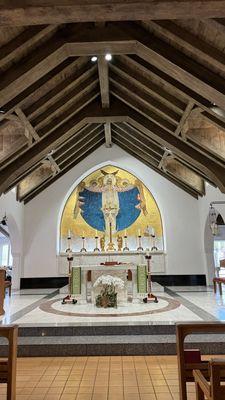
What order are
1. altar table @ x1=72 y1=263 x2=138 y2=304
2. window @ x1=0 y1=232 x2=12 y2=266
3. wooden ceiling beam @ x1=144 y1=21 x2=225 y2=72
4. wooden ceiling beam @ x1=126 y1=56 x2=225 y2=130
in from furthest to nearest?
window @ x1=0 y1=232 x2=12 y2=266, altar table @ x1=72 y1=263 x2=138 y2=304, wooden ceiling beam @ x1=126 y1=56 x2=225 y2=130, wooden ceiling beam @ x1=144 y1=21 x2=225 y2=72

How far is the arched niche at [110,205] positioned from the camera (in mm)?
11328

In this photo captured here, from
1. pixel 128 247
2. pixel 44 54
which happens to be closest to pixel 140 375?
pixel 44 54

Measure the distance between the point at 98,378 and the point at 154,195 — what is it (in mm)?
8305

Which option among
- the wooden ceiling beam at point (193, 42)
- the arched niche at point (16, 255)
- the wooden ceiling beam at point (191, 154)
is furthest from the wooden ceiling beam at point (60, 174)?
the wooden ceiling beam at point (193, 42)

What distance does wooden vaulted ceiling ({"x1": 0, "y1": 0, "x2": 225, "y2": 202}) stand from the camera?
324cm

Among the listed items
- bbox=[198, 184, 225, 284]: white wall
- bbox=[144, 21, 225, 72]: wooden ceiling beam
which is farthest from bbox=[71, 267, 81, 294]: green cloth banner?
bbox=[144, 21, 225, 72]: wooden ceiling beam

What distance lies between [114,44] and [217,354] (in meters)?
4.95

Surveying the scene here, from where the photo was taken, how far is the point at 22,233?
443 inches

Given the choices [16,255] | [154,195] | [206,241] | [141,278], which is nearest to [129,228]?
[154,195]

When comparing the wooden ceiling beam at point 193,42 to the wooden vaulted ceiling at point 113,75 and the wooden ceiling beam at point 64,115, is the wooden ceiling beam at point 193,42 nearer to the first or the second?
the wooden vaulted ceiling at point 113,75

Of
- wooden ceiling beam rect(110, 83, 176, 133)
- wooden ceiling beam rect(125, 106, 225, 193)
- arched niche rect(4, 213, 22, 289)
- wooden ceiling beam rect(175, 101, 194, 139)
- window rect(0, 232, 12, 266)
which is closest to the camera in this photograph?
wooden ceiling beam rect(175, 101, 194, 139)

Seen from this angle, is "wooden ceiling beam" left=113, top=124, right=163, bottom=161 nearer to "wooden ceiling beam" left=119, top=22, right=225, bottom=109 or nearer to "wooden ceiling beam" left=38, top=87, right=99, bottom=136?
"wooden ceiling beam" left=38, top=87, right=99, bottom=136

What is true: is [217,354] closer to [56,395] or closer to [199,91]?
[56,395]

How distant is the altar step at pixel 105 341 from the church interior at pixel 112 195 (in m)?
0.02
